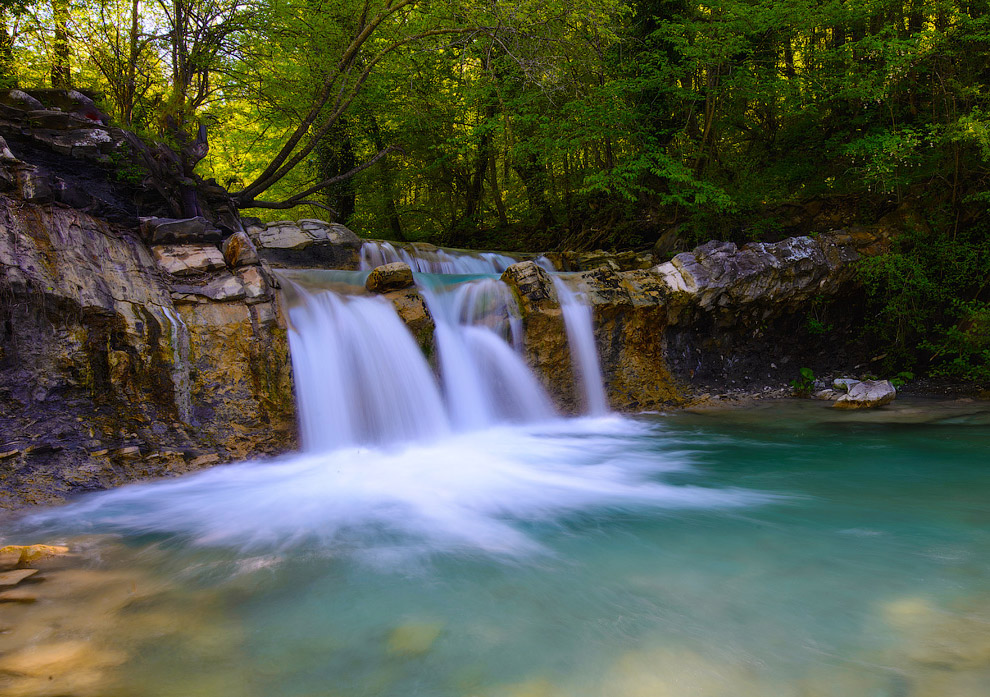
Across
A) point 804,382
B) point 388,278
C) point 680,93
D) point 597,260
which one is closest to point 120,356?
point 388,278

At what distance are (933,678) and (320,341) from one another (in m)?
5.63

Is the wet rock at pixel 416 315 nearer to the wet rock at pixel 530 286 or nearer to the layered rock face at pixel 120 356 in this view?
the wet rock at pixel 530 286

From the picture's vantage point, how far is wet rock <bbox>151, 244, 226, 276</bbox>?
5840 mm

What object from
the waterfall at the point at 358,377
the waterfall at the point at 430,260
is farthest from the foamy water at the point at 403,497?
the waterfall at the point at 430,260

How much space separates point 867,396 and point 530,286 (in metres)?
4.84

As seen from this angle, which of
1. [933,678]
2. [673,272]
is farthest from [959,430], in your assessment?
[933,678]

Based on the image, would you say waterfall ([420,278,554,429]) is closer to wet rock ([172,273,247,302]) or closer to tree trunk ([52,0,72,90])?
wet rock ([172,273,247,302])

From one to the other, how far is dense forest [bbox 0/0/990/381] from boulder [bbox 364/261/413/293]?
355cm

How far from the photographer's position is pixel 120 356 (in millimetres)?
5004

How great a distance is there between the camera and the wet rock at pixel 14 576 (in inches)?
114

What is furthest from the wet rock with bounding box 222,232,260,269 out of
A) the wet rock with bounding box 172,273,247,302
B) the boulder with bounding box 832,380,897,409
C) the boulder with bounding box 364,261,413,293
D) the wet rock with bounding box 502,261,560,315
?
the boulder with bounding box 832,380,897,409

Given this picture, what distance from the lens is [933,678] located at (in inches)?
83.4

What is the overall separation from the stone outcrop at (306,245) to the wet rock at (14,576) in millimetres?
7241

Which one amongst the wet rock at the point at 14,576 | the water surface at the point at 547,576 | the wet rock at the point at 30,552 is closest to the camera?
the water surface at the point at 547,576
